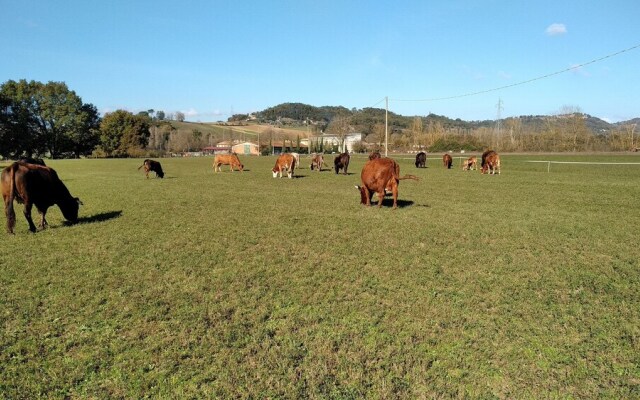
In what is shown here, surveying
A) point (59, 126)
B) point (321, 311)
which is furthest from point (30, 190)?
point (59, 126)

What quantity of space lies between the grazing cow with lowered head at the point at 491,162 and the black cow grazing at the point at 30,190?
2656cm

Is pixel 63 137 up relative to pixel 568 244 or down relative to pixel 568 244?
up

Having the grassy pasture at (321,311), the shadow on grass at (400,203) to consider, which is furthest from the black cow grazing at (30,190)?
the shadow on grass at (400,203)

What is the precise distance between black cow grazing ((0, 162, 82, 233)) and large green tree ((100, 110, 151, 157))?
264ft

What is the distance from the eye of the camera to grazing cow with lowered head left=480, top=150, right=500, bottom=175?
2923 centimetres

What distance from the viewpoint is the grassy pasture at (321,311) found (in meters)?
3.47

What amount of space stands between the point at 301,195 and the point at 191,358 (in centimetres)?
1253

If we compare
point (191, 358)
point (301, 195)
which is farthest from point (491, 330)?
point (301, 195)

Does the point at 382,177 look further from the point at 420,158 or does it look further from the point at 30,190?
the point at 420,158

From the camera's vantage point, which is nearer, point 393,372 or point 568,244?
point 393,372

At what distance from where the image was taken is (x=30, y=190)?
923 cm

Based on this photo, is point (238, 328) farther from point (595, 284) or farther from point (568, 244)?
point (568, 244)

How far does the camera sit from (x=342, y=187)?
1938cm

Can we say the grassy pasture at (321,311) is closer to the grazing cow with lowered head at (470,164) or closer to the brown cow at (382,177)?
the brown cow at (382,177)
